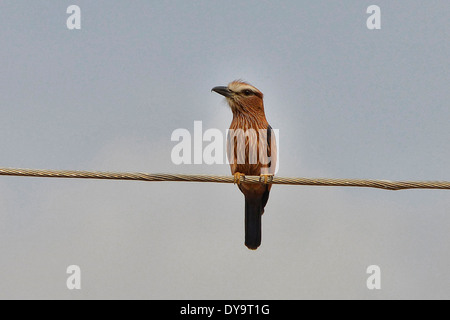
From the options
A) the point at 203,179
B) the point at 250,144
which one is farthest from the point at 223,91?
the point at 203,179

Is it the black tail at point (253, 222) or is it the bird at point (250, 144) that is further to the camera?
the black tail at point (253, 222)

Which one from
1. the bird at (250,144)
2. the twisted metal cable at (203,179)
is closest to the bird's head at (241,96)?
the bird at (250,144)

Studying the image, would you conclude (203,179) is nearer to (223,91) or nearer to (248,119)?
(248,119)

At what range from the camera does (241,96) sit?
804cm

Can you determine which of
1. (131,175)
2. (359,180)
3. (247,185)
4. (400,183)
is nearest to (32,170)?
(131,175)

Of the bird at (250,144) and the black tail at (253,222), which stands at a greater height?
the bird at (250,144)

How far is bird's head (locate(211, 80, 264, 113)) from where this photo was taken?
26.3ft

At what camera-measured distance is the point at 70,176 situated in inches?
196

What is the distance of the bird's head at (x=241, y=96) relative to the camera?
8016 mm

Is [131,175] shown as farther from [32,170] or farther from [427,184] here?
[427,184]

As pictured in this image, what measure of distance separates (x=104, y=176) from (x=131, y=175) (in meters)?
0.21

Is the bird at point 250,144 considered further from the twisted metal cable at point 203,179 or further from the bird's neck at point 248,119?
the twisted metal cable at point 203,179

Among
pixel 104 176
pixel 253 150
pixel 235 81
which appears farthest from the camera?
pixel 235 81

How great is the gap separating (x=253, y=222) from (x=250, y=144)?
1017mm
